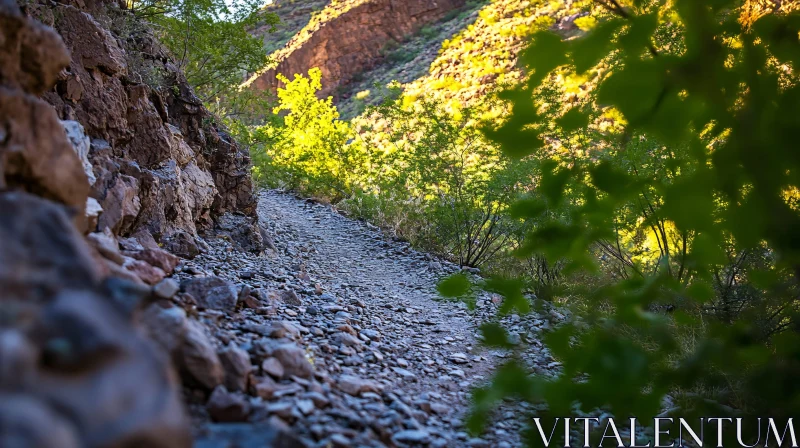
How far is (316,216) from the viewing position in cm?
1000

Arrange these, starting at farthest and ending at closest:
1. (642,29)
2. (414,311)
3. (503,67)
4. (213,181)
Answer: (503,67)
(213,181)
(414,311)
(642,29)

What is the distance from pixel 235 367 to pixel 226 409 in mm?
289

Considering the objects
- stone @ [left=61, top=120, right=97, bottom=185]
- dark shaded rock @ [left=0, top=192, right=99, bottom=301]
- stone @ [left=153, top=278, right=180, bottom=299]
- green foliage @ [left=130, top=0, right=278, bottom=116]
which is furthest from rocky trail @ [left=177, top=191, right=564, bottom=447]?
green foliage @ [left=130, top=0, right=278, bottom=116]

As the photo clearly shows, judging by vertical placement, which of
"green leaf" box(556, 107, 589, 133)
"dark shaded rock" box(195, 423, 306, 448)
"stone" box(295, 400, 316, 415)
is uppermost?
"green leaf" box(556, 107, 589, 133)

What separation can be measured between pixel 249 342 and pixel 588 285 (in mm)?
4440

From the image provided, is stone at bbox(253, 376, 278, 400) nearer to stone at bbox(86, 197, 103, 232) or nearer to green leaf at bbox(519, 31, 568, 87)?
stone at bbox(86, 197, 103, 232)

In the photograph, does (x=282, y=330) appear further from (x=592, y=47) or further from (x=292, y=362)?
(x=592, y=47)

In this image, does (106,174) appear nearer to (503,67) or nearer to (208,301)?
(208,301)

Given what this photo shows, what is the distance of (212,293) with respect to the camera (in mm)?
2844

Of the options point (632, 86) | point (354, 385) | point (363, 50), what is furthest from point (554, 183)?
point (363, 50)

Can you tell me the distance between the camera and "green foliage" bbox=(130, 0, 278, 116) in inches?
265

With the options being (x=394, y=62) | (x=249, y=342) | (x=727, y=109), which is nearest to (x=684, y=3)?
(x=727, y=109)

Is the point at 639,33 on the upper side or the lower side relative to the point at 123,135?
lower

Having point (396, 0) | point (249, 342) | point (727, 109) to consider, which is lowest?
point (249, 342)
